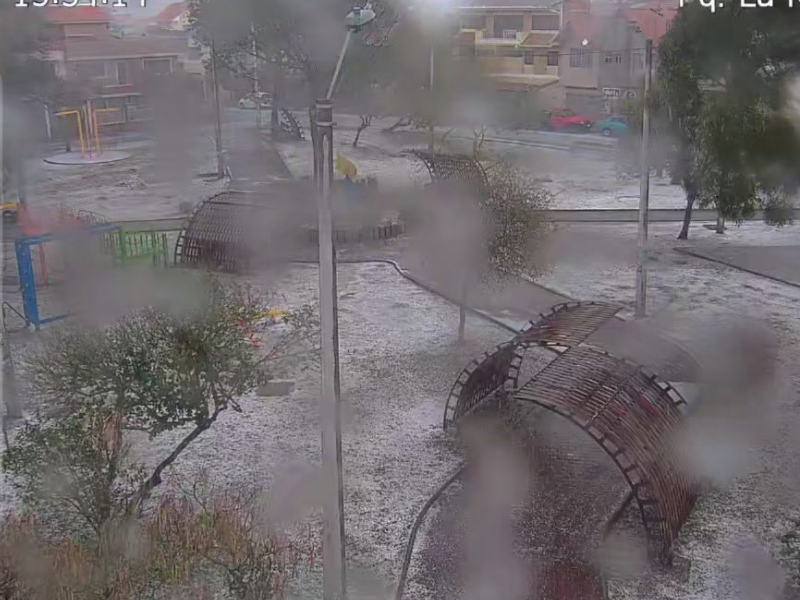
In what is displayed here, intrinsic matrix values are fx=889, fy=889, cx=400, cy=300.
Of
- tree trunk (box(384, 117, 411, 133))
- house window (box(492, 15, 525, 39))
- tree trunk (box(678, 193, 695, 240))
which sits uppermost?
house window (box(492, 15, 525, 39))

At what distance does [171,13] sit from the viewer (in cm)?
288

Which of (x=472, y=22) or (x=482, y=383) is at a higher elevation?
(x=472, y=22)

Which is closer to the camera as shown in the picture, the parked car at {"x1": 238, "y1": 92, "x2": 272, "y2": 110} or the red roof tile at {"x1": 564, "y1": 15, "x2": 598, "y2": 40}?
the red roof tile at {"x1": 564, "y1": 15, "x2": 598, "y2": 40}

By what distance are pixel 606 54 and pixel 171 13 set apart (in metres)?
3.14

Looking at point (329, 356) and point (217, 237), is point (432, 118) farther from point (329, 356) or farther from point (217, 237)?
point (329, 356)

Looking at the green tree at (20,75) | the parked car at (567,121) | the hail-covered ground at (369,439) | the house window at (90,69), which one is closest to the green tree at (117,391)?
the hail-covered ground at (369,439)

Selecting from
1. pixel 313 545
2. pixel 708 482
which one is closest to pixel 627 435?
pixel 708 482

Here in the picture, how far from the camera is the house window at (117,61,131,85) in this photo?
3579mm

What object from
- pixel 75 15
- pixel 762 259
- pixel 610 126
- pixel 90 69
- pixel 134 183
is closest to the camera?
pixel 75 15

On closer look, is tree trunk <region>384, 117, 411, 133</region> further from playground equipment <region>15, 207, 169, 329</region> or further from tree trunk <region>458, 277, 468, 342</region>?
tree trunk <region>458, 277, 468, 342</region>

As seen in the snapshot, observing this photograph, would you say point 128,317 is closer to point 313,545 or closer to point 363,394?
point 313,545

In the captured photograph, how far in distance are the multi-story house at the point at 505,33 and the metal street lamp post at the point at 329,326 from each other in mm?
3474

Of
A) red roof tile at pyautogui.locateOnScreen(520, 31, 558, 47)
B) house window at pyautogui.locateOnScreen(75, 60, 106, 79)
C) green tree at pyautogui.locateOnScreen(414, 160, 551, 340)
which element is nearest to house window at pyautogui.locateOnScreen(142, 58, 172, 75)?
house window at pyautogui.locateOnScreen(75, 60, 106, 79)

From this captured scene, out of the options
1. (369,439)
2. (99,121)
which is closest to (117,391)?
(369,439)
